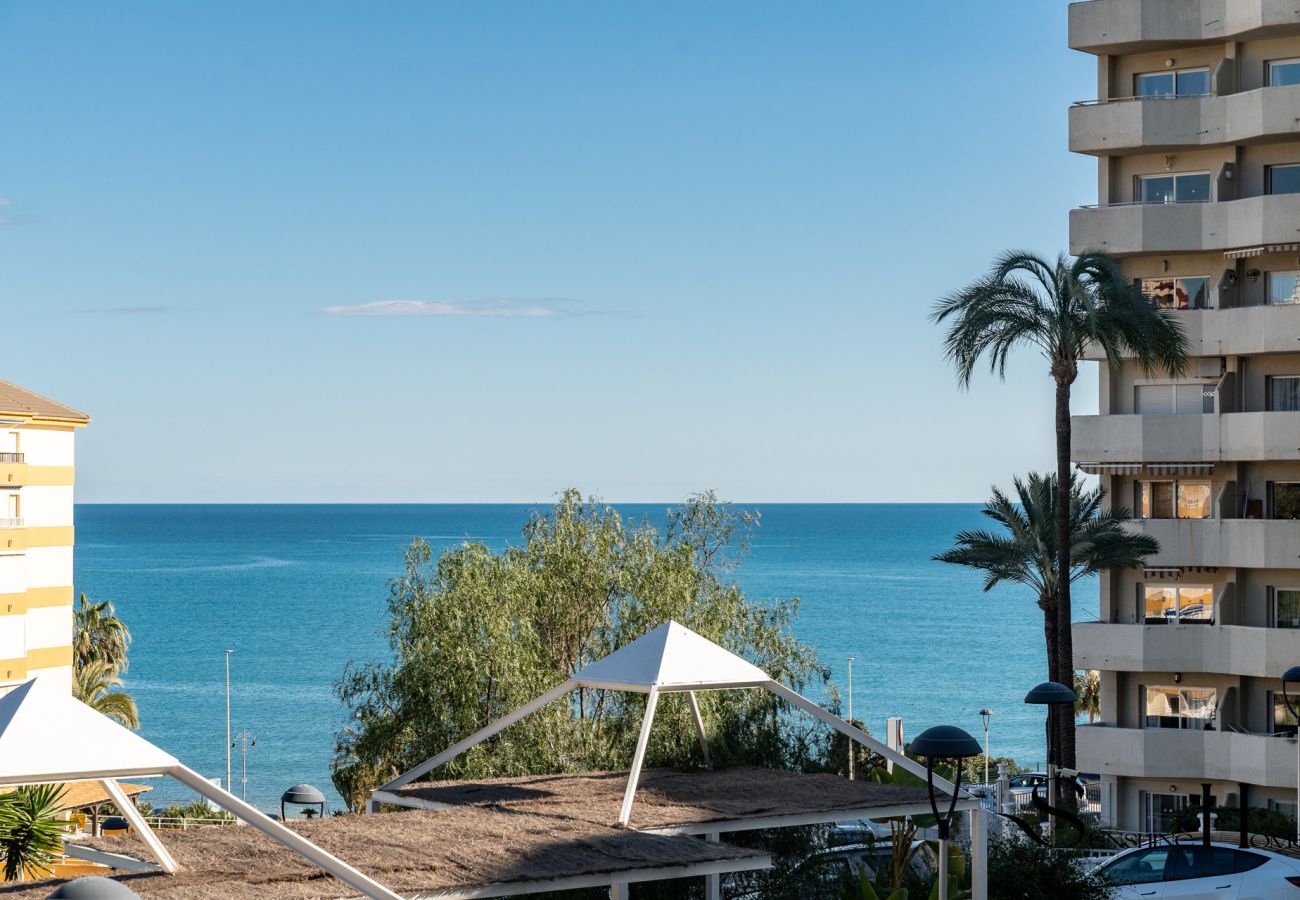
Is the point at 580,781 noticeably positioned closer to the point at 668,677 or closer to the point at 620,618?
the point at 668,677

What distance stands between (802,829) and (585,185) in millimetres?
91688

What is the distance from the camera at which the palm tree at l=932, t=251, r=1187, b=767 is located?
3772cm

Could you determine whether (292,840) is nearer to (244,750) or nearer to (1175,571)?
(1175,571)

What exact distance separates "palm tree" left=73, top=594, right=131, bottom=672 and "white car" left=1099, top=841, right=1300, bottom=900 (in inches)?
2482

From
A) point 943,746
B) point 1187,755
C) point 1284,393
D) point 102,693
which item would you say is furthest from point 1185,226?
point 102,693

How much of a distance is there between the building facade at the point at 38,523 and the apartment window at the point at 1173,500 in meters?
35.7

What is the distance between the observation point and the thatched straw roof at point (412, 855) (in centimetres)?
1298

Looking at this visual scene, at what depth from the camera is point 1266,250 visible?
40.4m

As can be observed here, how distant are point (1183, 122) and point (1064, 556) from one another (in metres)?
11.8

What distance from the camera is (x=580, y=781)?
18828 millimetres

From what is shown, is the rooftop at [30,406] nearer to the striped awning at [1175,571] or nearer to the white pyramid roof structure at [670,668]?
the striped awning at [1175,571]

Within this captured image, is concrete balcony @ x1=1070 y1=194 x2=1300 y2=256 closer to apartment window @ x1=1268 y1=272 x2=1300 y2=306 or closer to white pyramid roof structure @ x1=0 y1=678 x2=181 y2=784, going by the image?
apartment window @ x1=1268 y1=272 x2=1300 y2=306

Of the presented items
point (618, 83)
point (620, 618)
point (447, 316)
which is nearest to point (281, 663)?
point (447, 316)

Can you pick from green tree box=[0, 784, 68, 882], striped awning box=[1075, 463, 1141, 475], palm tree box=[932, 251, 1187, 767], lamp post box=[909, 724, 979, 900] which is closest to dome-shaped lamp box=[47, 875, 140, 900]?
lamp post box=[909, 724, 979, 900]
